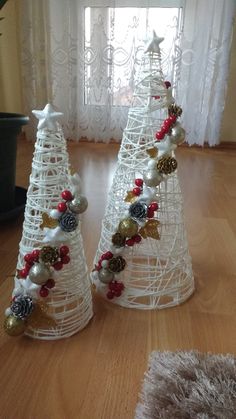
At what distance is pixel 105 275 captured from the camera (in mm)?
664

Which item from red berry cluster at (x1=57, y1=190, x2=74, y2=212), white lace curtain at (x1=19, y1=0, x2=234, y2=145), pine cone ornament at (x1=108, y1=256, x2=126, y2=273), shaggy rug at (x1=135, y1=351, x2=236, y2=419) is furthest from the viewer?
white lace curtain at (x1=19, y1=0, x2=234, y2=145)

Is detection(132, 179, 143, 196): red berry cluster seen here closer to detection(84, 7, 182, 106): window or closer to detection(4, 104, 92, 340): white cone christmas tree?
detection(4, 104, 92, 340): white cone christmas tree

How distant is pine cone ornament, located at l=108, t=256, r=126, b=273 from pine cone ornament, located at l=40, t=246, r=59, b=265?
0.42 ft

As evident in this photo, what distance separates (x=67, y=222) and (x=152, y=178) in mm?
159

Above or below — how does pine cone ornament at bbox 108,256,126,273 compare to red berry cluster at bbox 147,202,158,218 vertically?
below

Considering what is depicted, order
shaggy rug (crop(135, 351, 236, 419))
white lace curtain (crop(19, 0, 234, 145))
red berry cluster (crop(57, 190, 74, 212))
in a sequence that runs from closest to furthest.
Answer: shaggy rug (crop(135, 351, 236, 419)), red berry cluster (crop(57, 190, 74, 212)), white lace curtain (crop(19, 0, 234, 145))

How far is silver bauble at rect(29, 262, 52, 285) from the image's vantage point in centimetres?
55

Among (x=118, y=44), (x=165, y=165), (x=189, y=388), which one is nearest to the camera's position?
(x=189, y=388)

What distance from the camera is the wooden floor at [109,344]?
50 centimetres

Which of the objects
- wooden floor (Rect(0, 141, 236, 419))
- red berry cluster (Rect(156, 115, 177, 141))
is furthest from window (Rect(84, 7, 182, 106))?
red berry cluster (Rect(156, 115, 177, 141))

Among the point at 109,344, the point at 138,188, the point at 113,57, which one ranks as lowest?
the point at 109,344

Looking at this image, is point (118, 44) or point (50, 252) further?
point (118, 44)

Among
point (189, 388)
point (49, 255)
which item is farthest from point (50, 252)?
point (189, 388)

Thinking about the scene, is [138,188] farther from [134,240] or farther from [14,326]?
[14,326]
